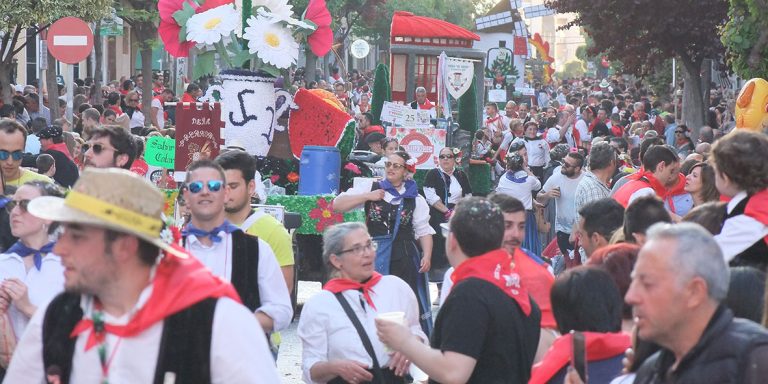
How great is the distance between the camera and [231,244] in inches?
231

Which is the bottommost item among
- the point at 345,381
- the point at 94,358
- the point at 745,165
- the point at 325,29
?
the point at 345,381

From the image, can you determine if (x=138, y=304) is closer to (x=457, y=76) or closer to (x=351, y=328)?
(x=351, y=328)

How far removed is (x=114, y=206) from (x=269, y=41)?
7642mm

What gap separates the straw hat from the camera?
3572 millimetres

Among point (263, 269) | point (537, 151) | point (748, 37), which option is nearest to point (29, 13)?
point (537, 151)

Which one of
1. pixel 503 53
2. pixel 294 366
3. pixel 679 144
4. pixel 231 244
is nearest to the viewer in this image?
pixel 231 244

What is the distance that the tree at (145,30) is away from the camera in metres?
26.1

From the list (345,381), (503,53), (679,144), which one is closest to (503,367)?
(345,381)

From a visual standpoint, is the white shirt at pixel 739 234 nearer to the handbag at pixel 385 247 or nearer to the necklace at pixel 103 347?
the necklace at pixel 103 347

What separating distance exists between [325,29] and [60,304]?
26.9 ft

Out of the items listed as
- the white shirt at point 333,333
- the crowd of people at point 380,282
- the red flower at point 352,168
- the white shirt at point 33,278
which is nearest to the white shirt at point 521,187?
the red flower at point 352,168

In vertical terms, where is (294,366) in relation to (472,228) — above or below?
below

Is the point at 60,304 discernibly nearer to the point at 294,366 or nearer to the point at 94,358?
the point at 94,358

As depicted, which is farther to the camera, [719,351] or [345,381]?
[345,381]
